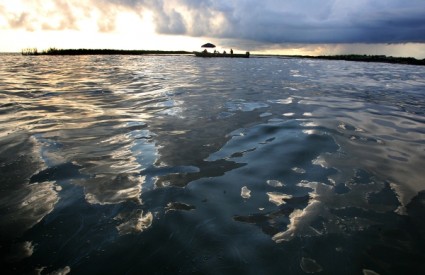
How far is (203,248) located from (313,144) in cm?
367

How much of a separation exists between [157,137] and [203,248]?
3.53m

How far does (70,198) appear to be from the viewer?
3.32m

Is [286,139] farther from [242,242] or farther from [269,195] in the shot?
[242,242]

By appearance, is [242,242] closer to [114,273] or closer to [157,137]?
[114,273]

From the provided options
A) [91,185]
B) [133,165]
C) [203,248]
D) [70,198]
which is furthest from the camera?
[133,165]

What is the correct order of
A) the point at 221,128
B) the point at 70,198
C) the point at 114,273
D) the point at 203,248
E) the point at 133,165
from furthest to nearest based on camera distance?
the point at 221,128, the point at 133,165, the point at 70,198, the point at 203,248, the point at 114,273

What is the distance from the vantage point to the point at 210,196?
3.43 meters

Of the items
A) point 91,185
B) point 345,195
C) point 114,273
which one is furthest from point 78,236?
point 345,195

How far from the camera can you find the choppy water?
2.39 meters

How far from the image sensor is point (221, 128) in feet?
21.0

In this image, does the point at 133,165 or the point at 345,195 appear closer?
the point at 345,195

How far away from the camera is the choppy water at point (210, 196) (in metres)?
2.39

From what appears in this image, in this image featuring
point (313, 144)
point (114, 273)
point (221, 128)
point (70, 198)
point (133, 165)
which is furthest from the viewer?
point (221, 128)

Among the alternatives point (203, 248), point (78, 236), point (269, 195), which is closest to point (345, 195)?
point (269, 195)
